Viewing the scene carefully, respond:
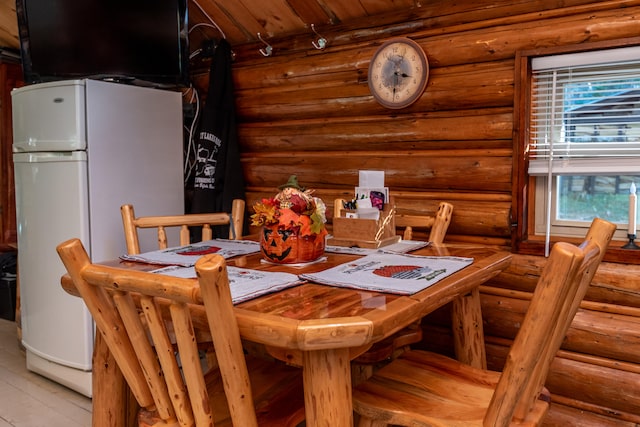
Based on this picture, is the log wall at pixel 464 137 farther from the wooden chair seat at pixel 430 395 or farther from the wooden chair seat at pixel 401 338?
the wooden chair seat at pixel 430 395

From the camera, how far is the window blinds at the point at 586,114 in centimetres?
223

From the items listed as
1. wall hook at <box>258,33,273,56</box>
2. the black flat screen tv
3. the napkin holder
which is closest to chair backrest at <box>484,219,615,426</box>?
the napkin holder

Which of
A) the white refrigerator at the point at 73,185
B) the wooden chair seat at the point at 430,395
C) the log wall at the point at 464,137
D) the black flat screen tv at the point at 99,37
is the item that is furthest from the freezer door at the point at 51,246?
the wooden chair seat at the point at 430,395

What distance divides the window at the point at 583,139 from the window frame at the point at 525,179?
1.2 inches

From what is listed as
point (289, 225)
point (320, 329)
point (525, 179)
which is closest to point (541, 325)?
point (320, 329)

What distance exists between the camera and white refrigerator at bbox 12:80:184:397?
2.70 meters

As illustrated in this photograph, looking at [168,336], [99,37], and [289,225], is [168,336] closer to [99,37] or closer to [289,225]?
[289,225]

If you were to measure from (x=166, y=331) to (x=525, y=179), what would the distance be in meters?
1.86

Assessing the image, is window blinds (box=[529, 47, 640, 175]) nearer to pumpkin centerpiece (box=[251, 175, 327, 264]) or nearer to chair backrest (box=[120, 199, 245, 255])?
pumpkin centerpiece (box=[251, 175, 327, 264])

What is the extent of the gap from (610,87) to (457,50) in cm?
68

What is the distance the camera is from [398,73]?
2650 millimetres

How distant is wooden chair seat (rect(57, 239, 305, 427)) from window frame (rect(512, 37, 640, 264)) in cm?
149

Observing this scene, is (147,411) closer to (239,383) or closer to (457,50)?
(239,383)

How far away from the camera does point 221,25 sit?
3.27 m
